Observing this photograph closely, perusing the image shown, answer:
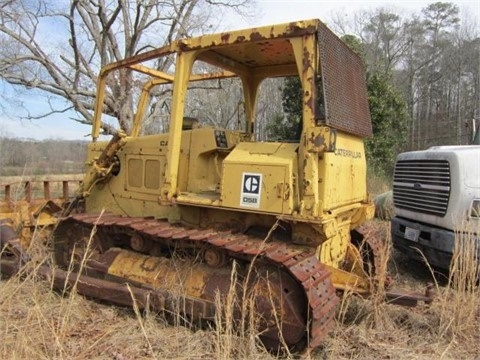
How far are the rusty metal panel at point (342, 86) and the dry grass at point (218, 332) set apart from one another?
60.5 inches

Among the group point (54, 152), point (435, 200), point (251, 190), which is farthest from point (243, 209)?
point (54, 152)

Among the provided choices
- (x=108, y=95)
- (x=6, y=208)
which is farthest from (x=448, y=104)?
(x=6, y=208)

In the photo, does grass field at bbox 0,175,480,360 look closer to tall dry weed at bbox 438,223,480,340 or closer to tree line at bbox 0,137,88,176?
tall dry weed at bbox 438,223,480,340

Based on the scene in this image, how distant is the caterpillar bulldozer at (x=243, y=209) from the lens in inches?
145

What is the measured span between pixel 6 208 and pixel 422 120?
36432 mm

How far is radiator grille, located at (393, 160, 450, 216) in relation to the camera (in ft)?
18.0

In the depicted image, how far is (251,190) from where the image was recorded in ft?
12.9

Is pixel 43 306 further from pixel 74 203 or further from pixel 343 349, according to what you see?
pixel 343 349

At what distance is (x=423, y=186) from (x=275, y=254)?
3.15 meters

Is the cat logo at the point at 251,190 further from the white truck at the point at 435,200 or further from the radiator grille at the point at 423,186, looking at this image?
the radiator grille at the point at 423,186

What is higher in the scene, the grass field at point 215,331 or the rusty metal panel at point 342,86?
the rusty metal panel at point 342,86

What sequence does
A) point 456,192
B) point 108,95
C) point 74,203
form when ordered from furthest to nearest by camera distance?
1. point 108,95
2. point 74,203
3. point 456,192

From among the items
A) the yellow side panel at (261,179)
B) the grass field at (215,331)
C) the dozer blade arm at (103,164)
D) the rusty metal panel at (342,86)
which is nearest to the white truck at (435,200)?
the grass field at (215,331)

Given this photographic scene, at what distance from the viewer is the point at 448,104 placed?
3631 cm
